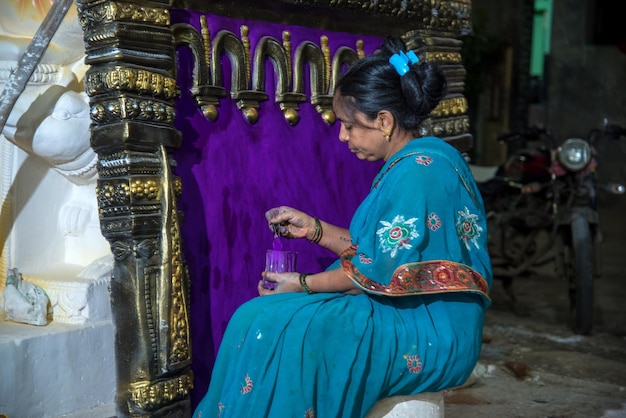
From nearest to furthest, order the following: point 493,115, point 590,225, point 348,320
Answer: point 348,320, point 590,225, point 493,115

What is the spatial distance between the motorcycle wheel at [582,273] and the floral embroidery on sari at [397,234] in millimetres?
3371

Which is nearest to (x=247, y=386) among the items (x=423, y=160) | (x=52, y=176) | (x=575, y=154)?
(x=423, y=160)

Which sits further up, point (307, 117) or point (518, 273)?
point (307, 117)

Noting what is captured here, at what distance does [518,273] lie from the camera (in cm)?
603

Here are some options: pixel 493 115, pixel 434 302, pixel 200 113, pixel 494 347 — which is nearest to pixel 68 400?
pixel 200 113

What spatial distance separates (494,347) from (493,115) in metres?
8.30

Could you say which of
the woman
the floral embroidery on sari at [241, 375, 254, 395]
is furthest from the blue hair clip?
the floral embroidery on sari at [241, 375, 254, 395]

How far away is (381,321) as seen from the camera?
2.40m

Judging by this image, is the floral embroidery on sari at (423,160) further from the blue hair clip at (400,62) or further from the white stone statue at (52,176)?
the white stone statue at (52,176)

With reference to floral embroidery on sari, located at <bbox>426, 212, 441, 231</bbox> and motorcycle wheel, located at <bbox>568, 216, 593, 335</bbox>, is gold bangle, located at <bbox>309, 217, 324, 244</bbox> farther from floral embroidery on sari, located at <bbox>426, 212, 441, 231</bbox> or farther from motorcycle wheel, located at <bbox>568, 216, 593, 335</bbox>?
motorcycle wheel, located at <bbox>568, 216, 593, 335</bbox>

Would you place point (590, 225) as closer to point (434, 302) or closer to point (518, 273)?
Answer: point (518, 273)

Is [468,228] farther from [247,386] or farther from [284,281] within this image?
[247,386]

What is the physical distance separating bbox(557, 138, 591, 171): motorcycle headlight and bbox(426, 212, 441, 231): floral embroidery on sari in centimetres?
356

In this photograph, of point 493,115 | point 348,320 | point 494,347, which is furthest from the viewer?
point 493,115
